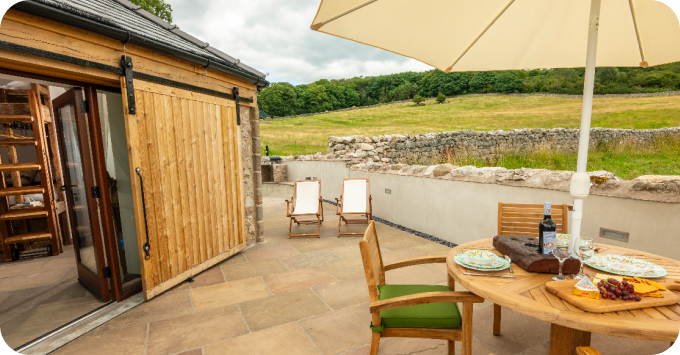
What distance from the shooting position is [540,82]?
91.5ft

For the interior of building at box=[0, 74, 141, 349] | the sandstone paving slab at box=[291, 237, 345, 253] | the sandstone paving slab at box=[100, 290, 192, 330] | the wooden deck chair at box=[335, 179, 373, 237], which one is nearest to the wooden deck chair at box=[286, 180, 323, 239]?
the wooden deck chair at box=[335, 179, 373, 237]

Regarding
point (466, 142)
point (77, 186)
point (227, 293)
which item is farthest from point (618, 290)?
point (466, 142)

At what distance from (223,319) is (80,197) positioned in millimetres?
2016

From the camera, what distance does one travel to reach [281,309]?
8.55ft

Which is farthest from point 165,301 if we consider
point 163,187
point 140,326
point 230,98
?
point 230,98

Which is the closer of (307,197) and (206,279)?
(206,279)

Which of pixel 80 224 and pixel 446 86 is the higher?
pixel 446 86

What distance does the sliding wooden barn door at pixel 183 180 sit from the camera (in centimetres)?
276

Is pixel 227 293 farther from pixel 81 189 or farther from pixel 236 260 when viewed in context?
pixel 81 189

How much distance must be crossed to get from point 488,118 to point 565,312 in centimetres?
2064

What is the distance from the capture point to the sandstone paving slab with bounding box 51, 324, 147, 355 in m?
2.11

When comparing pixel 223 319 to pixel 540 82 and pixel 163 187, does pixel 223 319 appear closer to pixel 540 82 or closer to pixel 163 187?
pixel 163 187

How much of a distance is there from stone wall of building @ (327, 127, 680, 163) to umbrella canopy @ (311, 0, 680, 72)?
4.71 meters

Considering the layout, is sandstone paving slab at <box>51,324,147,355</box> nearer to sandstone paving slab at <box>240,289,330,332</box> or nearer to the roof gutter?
sandstone paving slab at <box>240,289,330,332</box>
